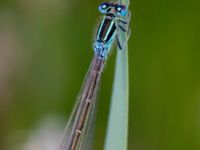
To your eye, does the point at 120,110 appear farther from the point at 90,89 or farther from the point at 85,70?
the point at 85,70

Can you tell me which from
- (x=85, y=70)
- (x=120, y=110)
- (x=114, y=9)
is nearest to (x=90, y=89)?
(x=85, y=70)

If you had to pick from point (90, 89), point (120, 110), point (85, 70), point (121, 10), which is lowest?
Result: point (120, 110)

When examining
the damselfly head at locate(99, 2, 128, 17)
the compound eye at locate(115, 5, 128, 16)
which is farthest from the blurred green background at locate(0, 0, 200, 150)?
the compound eye at locate(115, 5, 128, 16)

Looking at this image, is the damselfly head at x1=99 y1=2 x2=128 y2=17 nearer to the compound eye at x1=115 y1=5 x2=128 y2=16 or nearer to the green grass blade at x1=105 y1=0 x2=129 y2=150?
the compound eye at x1=115 y1=5 x2=128 y2=16

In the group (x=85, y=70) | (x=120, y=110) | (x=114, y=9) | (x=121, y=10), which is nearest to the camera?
(x=120, y=110)

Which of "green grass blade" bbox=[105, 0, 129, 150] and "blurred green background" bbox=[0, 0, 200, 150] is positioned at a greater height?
"blurred green background" bbox=[0, 0, 200, 150]

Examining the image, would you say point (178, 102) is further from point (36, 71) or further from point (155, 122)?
point (36, 71)
